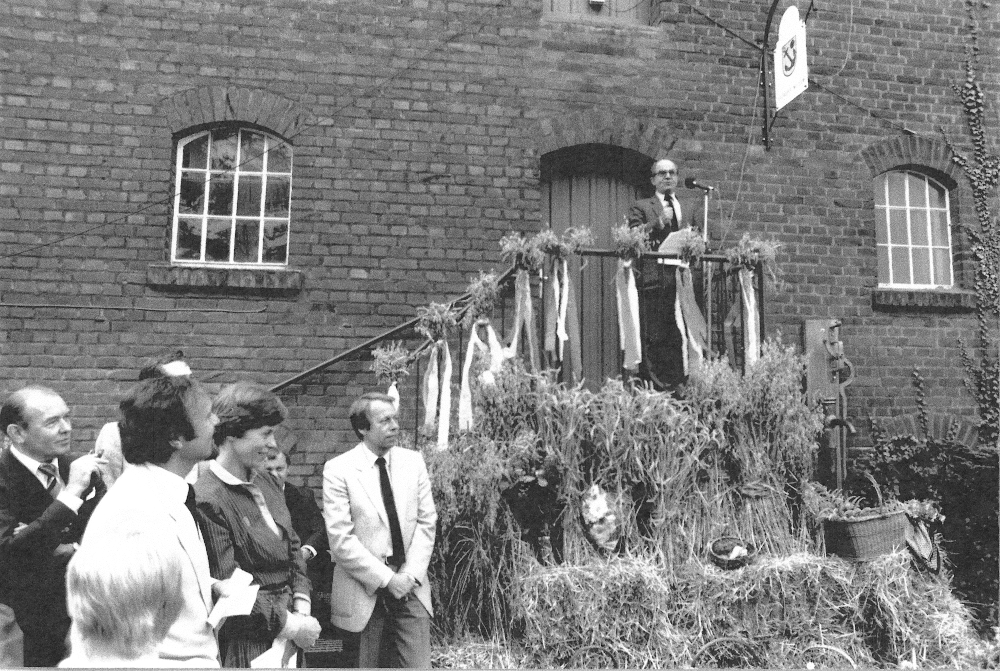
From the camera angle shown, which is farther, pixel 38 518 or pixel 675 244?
pixel 675 244

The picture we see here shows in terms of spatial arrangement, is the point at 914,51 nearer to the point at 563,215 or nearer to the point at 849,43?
the point at 849,43

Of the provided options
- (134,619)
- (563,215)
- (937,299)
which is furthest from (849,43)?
(134,619)

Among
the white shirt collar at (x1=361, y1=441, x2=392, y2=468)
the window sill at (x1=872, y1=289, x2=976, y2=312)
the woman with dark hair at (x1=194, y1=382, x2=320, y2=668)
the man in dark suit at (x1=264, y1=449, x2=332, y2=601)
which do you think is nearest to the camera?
the woman with dark hair at (x1=194, y1=382, x2=320, y2=668)

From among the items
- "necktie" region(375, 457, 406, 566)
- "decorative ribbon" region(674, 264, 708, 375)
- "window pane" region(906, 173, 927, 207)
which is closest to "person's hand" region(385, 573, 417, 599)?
"necktie" region(375, 457, 406, 566)

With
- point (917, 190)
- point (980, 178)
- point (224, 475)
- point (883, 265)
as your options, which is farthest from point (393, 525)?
point (980, 178)

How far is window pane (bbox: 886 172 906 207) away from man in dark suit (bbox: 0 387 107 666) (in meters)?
7.10

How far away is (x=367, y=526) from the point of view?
4188mm

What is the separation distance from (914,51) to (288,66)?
563cm

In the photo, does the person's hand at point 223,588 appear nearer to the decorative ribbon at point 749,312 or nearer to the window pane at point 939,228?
the decorative ribbon at point 749,312

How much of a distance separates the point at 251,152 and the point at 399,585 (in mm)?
4258

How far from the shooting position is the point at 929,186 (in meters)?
7.91

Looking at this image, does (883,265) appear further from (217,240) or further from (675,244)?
(217,240)

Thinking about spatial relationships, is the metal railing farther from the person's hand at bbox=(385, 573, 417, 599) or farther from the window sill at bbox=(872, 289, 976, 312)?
the person's hand at bbox=(385, 573, 417, 599)

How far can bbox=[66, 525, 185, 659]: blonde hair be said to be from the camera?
6.16 feet
